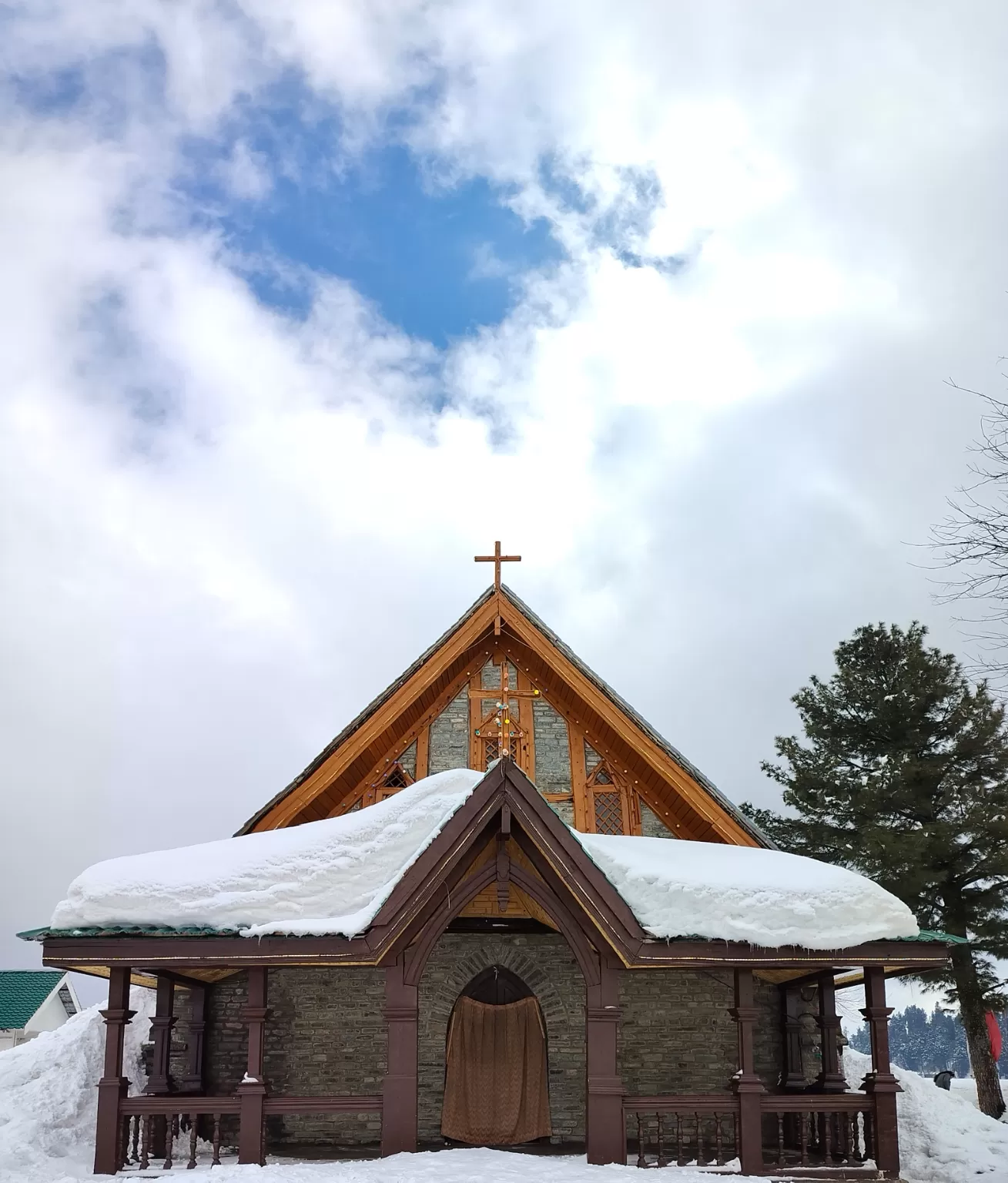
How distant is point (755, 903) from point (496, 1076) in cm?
564

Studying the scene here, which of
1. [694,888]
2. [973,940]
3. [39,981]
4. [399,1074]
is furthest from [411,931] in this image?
[39,981]

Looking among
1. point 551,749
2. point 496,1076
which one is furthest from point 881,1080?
point 551,749

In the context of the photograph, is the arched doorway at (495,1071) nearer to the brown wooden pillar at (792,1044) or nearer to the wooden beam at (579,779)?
the wooden beam at (579,779)

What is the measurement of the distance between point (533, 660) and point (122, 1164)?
27.0ft

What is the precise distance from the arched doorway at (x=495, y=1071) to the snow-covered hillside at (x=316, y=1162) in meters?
4.30

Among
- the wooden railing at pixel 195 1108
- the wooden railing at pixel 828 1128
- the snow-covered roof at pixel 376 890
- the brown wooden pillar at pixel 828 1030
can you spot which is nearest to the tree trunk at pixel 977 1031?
the brown wooden pillar at pixel 828 1030

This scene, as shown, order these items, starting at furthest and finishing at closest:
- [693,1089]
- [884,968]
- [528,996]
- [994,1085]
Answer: [994,1085]
[528,996]
[693,1089]
[884,968]

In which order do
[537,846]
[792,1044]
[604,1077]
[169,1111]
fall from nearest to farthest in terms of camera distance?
[604,1077], [537,846], [169,1111], [792,1044]

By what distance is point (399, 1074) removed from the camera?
36.5 ft

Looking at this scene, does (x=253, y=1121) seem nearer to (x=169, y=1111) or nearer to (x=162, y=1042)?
(x=169, y=1111)

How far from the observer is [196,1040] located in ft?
49.3

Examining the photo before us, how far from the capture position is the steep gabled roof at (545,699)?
1531cm

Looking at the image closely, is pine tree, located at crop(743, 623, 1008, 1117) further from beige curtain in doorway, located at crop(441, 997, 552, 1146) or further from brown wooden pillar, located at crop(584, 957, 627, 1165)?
brown wooden pillar, located at crop(584, 957, 627, 1165)

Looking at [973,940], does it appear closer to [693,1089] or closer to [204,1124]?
[693,1089]
